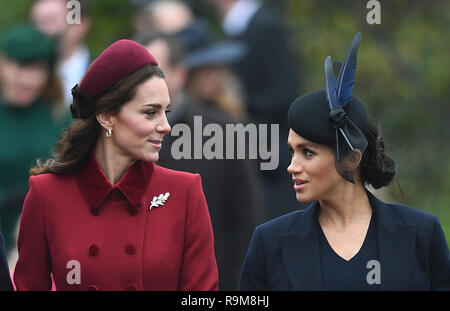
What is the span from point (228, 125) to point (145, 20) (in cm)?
286

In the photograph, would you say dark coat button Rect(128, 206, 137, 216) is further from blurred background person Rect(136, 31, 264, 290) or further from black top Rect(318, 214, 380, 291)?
blurred background person Rect(136, 31, 264, 290)

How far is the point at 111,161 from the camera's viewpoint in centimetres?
520

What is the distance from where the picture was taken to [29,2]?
12297 mm

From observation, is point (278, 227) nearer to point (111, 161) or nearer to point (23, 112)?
point (111, 161)

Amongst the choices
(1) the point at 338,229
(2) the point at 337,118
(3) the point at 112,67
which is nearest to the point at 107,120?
(3) the point at 112,67

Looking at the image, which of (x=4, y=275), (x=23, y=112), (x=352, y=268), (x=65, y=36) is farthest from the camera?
(x=65, y=36)

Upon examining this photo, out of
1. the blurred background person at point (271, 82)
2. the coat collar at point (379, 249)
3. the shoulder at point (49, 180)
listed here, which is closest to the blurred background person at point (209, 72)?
the blurred background person at point (271, 82)

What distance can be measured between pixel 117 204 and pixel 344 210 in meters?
0.96

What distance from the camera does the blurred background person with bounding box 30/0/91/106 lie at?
26.5 feet

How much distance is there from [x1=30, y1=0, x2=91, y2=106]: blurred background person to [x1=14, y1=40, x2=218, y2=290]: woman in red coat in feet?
8.08

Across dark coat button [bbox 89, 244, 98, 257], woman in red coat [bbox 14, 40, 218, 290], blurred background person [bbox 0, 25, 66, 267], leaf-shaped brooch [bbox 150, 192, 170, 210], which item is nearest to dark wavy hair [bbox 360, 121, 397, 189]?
woman in red coat [bbox 14, 40, 218, 290]

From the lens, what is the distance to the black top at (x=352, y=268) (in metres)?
4.88

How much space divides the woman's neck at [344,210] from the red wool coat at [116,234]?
1.62 feet

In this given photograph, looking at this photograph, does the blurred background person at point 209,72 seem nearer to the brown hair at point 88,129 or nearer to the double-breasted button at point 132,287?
the brown hair at point 88,129
